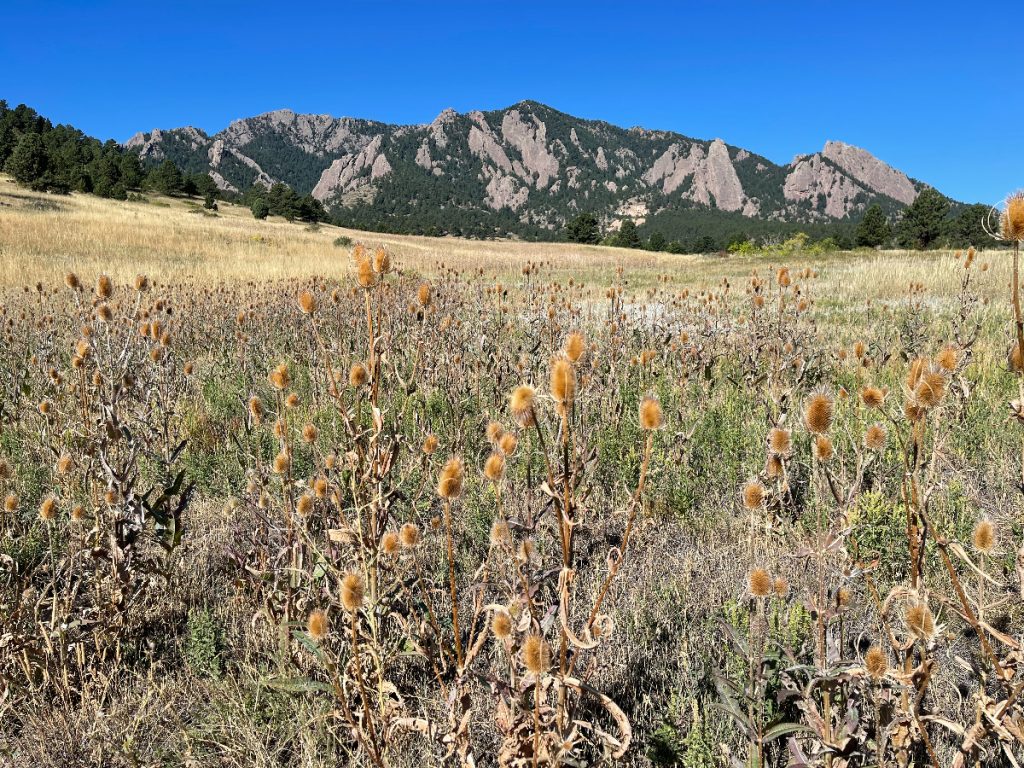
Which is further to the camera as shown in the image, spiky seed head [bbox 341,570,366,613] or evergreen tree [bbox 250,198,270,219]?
evergreen tree [bbox 250,198,270,219]

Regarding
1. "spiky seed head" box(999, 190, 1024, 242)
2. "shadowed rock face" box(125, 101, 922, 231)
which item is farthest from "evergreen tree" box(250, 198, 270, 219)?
"shadowed rock face" box(125, 101, 922, 231)

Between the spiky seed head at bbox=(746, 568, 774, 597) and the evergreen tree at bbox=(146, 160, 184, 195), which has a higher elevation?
the evergreen tree at bbox=(146, 160, 184, 195)

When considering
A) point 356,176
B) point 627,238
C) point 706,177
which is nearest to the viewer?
point 627,238

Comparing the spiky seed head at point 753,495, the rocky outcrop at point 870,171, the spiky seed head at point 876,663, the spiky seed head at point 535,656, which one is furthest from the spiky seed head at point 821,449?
the rocky outcrop at point 870,171

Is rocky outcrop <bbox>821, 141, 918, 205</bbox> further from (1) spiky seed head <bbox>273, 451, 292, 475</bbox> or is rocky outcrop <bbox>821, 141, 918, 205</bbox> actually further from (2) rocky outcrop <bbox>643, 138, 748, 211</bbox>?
(1) spiky seed head <bbox>273, 451, 292, 475</bbox>

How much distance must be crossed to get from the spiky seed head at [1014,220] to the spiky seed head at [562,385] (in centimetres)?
88

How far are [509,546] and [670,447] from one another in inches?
104

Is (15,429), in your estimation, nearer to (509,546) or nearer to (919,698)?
(509,546)

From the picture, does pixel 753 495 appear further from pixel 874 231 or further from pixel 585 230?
pixel 585 230

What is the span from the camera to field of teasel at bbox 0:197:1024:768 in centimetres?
138

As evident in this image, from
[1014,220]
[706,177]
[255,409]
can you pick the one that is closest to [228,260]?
[255,409]

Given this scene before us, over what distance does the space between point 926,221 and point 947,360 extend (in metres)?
57.0

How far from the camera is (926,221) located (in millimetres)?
47562

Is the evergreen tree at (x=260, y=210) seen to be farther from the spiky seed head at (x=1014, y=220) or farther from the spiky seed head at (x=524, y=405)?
the spiky seed head at (x=1014, y=220)
